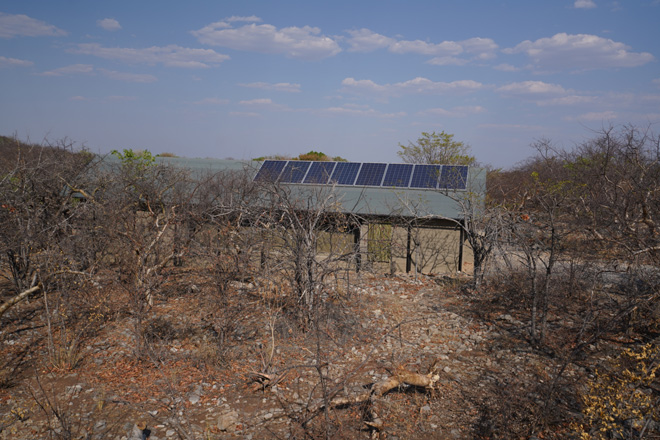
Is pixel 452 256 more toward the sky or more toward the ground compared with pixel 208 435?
more toward the sky

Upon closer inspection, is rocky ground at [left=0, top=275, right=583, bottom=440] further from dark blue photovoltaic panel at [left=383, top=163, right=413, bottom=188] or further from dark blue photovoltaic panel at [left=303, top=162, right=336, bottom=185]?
dark blue photovoltaic panel at [left=303, top=162, right=336, bottom=185]

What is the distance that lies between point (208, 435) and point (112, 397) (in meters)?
2.09

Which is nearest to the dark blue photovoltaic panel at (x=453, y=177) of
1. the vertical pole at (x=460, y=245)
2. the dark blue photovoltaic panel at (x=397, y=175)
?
the dark blue photovoltaic panel at (x=397, y=175)

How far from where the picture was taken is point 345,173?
57.1ft

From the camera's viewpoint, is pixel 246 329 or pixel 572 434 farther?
pixel 246 329

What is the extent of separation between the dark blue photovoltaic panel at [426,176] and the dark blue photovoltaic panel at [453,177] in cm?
22

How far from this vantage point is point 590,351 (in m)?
8.50

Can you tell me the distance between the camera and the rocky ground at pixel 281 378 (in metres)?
6.07

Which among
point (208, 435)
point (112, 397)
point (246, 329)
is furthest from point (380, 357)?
point (112, 397)

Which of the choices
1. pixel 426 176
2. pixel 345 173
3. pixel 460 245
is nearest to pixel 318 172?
pixel 345 173

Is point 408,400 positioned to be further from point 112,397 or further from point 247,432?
point 112,397

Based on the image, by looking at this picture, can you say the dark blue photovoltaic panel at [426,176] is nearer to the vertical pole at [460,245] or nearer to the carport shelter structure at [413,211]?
the carport shelter structure at [413,211]

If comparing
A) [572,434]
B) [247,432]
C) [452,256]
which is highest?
[452,256]

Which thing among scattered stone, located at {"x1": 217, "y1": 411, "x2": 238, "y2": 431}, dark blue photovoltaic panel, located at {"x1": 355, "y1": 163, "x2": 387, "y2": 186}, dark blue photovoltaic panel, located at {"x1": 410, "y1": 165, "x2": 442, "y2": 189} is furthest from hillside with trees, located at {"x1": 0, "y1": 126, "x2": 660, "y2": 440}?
dark blue photovoltaic panel, located at {"x1": 355, "y1": 163, "x2": 387, "y2": 186}
